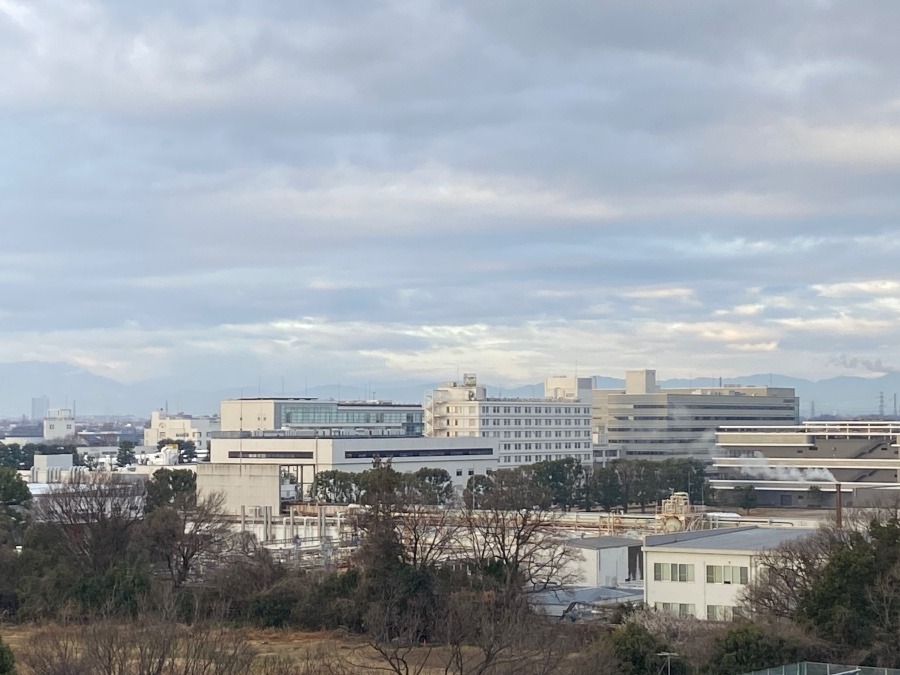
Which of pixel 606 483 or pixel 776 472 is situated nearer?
pixel 606 483

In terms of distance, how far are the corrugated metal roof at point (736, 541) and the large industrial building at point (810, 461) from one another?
4856 cm

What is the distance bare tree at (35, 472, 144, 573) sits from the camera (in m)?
47.9

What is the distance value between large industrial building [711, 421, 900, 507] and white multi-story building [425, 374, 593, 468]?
19241 mm

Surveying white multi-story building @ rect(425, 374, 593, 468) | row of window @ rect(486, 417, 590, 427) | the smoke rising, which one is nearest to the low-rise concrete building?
the smoke rising

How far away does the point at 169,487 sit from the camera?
72.1m

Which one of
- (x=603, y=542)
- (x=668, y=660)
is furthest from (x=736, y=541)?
(x=668, y=660)

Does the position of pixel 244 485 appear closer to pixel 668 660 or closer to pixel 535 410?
pixel 668 660

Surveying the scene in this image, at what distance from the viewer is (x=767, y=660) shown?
92.5 feet

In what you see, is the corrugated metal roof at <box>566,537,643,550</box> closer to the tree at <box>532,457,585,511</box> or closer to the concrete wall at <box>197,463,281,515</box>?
the concrete wall at <box>197,463,281,515</box>

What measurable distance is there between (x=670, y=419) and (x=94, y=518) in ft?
309

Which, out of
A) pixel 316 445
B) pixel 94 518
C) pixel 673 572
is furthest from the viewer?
pixel 316 445

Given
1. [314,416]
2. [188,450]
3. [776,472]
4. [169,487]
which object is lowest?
[169,487]

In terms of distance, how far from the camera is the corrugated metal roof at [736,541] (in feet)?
136

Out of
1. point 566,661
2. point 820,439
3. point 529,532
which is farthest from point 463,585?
point 820,439
